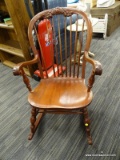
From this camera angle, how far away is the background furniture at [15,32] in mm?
1476

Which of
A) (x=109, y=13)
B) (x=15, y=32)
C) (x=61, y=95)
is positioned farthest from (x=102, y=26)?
(x=61, y=95)

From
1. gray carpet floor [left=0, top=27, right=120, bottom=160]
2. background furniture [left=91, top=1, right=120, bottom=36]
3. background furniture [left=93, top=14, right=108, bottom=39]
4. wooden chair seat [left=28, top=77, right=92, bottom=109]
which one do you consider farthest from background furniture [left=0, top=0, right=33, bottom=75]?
background furniture [left=91, top=1, right=120, bottom=36]

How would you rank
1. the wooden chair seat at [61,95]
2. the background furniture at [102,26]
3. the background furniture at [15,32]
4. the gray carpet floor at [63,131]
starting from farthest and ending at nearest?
the background furniture at [102,26]
the background furniture at [15,32]
the gray carpet floor at [63,131]
the wooden chair seat at [61,95]

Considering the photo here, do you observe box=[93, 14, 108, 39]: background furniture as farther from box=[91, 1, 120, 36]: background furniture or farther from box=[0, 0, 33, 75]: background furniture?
box=[0, 0, 33, 75]: background furniture

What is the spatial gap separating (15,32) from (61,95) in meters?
1.30

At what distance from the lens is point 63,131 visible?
128 cm

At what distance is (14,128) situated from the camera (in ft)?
4.45

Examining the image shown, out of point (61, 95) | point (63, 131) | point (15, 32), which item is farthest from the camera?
point (15, 32)

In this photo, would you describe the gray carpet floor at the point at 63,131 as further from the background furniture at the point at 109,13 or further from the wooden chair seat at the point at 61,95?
the background furniture at the point at 109,13

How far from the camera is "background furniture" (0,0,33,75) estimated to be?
148cm

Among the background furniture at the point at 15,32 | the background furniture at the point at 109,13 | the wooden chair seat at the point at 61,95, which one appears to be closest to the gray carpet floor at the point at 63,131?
the wooden chair seat at the point at 61,95

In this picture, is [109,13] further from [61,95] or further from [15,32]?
[61,95]

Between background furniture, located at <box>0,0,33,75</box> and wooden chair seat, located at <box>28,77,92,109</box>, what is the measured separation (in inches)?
29.9

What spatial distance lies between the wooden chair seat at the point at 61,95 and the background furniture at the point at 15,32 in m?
0.76
